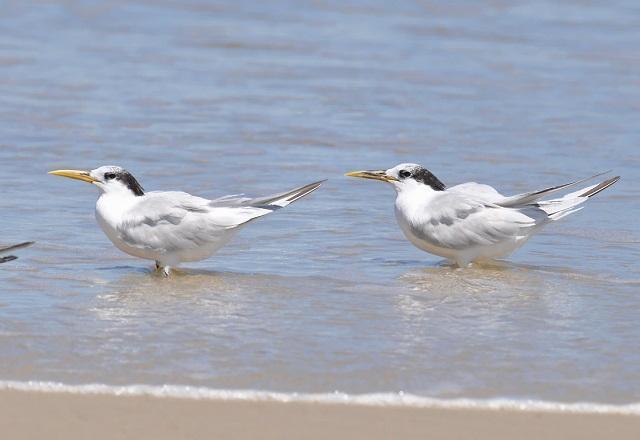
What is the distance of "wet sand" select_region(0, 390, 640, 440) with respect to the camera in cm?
528

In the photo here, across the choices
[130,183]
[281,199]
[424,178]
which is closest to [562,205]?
[424,178]

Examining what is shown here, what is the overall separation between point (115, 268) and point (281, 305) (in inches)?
52.3

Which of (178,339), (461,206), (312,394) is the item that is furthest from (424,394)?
(461,206)

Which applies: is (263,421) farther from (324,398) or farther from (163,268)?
(163,268)

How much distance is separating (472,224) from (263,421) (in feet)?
9.92

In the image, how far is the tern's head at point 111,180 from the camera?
8.09 m

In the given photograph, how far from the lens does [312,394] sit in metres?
5.68

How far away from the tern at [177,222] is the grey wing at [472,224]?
751mm

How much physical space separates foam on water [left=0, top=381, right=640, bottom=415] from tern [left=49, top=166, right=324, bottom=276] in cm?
216

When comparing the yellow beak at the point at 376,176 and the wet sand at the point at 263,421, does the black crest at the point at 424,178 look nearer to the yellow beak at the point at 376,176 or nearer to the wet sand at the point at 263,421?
the yellow beak at the point at 376,176

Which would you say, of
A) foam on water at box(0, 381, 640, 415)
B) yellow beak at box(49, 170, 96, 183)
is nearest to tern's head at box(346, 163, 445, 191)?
yellow beak at box(49, 170, 96, 183)

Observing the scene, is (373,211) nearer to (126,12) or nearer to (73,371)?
(73,371)

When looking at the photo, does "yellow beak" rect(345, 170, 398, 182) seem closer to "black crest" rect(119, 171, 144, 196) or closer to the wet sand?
"black crest" rect(119, 171, 144, 196)

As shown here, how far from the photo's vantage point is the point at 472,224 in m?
8.16
